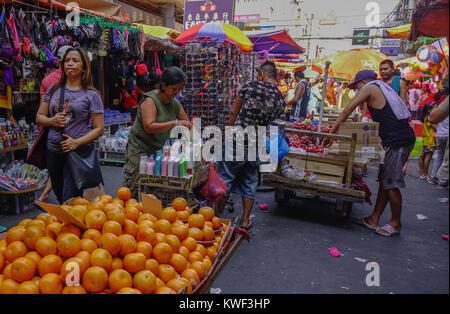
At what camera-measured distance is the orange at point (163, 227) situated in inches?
83.6

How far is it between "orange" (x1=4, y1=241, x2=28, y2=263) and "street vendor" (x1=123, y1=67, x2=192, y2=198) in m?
1.77

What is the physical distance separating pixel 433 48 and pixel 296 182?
5.78 metres

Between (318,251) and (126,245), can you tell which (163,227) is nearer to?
(126,245)

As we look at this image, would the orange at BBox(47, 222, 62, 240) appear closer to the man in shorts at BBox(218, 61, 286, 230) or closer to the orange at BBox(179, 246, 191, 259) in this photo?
the orange at BBox(179, 246, 191, 259)

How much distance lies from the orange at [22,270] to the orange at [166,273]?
0.64 m

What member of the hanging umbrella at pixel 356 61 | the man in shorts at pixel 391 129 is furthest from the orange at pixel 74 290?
the hanging umbrella at pixel 356 61

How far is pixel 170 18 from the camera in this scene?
13062 mm

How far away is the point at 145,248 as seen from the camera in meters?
1.86

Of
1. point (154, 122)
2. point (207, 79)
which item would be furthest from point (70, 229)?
point (207, 79)

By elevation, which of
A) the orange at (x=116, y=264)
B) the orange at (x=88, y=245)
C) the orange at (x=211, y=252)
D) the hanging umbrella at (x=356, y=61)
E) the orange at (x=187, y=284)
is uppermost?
the hanging umbrella at (x=356, y=61)

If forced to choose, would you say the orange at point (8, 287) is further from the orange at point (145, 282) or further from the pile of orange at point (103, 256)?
the orange at point (145, 282)

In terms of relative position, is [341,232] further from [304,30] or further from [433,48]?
[304,30]

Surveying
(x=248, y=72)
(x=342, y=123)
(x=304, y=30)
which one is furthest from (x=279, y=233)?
(x=304, y=30)

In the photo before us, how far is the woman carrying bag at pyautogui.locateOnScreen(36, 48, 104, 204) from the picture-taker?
9.88 feet
